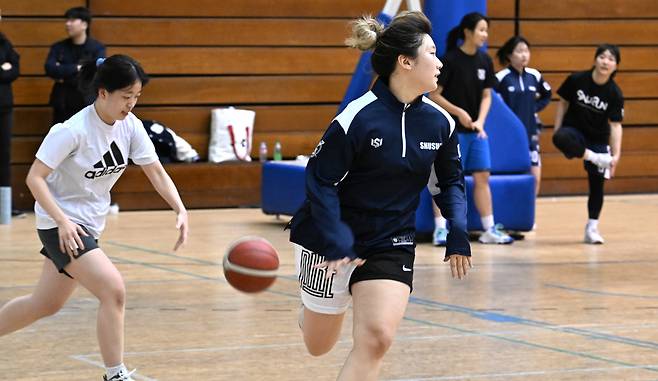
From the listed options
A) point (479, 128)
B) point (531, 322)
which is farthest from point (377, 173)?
point (479, 128)

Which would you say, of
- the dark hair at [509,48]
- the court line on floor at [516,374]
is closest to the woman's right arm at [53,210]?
the court line on floor at [516,374]

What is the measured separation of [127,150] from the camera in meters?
5.41

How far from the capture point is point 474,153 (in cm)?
1082

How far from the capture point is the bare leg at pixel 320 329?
15.4 ft

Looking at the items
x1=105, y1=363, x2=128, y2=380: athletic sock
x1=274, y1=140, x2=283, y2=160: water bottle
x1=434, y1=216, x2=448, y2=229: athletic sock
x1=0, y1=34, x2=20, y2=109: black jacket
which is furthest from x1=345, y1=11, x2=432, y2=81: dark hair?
x1=274, y1=140, x2=283, y2=160: water bottle

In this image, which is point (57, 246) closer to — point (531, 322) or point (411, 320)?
point (411, 320)

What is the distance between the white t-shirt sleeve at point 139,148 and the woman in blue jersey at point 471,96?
5.35 m

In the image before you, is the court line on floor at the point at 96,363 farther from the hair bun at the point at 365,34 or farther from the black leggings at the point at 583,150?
the black leggings at the point at 583,150

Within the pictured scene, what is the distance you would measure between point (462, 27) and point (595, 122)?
1.55 m

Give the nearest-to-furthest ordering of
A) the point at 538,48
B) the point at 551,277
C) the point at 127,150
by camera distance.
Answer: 1. the point at 127,150
2. the point at 551,277
3. the point at 538,48

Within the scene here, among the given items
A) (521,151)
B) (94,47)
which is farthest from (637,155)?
(94,47)

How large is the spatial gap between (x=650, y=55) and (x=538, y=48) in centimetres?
167

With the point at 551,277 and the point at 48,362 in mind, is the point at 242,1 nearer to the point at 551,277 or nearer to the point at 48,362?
the point at 551,277

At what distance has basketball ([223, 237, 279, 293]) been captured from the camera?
16.0 feet
